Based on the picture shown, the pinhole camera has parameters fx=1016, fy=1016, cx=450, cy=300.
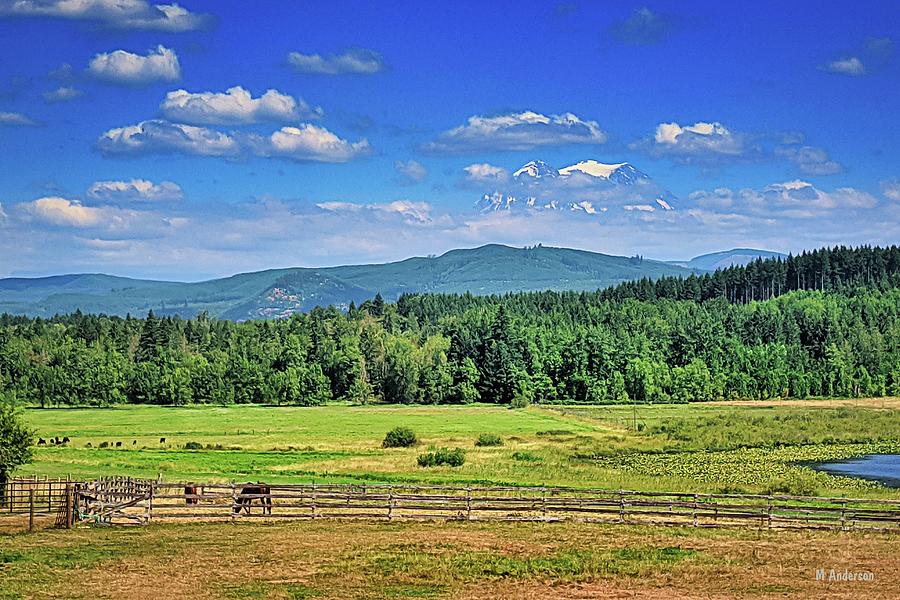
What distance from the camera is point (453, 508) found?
49.2 m

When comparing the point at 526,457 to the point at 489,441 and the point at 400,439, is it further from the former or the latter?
the point at 400,439

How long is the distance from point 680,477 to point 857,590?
35783 mm

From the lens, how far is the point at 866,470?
76000mm

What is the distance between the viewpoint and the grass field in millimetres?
68312

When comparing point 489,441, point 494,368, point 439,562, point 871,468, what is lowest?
point 871,468

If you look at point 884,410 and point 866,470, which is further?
point 884,410

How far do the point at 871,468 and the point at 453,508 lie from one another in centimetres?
4298

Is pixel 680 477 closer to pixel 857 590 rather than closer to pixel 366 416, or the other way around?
pixel 857 590

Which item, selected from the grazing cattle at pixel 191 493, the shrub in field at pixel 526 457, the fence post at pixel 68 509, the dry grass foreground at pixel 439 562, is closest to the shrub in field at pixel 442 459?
the shrub in field at pixel 526 457

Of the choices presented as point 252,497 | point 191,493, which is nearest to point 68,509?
point 191,493

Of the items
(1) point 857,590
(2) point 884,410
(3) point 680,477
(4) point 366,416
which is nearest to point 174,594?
(1) point 857,590

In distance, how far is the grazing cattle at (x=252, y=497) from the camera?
49562 millimetres

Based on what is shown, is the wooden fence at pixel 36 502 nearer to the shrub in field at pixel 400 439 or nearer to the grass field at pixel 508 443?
the grass field at pixel 508 443

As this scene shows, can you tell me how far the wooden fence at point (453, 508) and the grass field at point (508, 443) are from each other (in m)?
10.1
